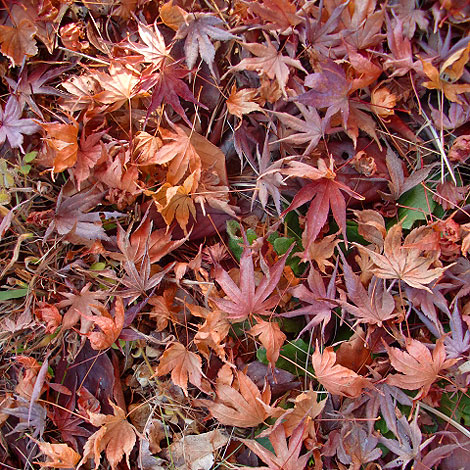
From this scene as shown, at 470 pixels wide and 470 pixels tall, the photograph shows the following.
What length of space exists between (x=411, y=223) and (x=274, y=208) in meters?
0.31

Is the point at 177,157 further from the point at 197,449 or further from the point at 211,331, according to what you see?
the point at 197,449

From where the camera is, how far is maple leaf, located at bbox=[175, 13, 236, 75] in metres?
0.91

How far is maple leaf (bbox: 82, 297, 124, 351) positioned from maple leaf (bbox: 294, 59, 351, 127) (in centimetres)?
62

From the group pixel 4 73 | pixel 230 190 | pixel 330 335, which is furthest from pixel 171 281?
pixel 4 73

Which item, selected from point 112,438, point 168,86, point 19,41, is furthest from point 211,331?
point 19,41

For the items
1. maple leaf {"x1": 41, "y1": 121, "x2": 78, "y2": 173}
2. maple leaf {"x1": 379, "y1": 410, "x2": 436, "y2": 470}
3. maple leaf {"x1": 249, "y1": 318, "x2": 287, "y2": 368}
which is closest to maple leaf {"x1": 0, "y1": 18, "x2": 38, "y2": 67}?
maple leaf {"x1": 41, "y1": 121, "x2": 78, "y2": 173}

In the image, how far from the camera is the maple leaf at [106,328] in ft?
3.15

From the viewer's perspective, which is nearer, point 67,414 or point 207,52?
point 207,52

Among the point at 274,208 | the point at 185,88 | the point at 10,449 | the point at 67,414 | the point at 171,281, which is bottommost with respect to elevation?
the point at 10,449

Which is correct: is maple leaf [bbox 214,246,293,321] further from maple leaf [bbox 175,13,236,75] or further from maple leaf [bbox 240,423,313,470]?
maple leaf [bbox 175,13,236,75]

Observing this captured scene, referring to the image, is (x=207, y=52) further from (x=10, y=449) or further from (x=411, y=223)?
(x=10, y=449)

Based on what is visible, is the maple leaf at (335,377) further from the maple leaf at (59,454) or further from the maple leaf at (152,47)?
the maple leaf at (152,47)

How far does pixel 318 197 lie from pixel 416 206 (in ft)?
0.77

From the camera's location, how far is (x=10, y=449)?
1086 mm
